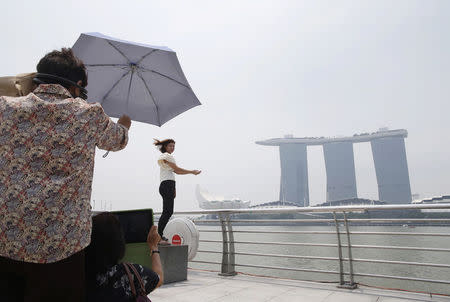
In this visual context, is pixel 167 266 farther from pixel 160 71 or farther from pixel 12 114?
pixel 12 114

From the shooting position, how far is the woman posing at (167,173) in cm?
412

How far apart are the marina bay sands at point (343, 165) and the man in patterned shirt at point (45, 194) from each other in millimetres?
142582

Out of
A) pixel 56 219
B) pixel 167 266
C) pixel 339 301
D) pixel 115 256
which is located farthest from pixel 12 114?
pixel 167 266

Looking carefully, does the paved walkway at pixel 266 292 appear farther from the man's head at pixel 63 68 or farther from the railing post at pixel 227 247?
the man's head at pixel 63 68

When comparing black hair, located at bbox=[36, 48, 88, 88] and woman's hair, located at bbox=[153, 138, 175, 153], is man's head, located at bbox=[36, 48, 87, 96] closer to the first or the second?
black hair, located at bbox=[36, 48, 88, 88]

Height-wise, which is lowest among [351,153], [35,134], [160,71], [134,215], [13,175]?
[134,215]

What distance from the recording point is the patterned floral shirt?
99 centimetres

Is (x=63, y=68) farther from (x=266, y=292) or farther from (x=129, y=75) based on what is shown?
(x=266, y=292)

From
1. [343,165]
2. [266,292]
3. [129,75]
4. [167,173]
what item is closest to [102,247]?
[129,75]

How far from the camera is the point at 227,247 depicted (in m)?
4.71

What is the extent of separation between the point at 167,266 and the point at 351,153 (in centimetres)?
15700

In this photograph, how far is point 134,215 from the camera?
1.61 m

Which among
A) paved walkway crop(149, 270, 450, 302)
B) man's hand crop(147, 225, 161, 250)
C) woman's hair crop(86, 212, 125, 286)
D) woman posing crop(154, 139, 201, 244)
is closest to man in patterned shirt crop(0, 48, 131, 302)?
woman's hair crop(86, 212, 125, 286)

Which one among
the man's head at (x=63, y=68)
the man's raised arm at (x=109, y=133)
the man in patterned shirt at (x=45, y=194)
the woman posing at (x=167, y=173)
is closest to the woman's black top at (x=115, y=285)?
the man in patterned shirt at (x=45, y=194)
